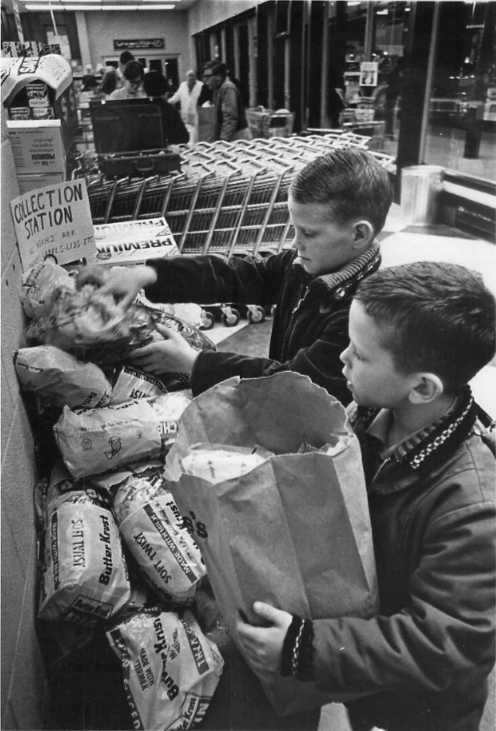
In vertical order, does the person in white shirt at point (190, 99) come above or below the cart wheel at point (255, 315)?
above

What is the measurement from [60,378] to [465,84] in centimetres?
729

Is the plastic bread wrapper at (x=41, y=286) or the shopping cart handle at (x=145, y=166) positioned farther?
the shopping cart handle at (x=145, y=166)

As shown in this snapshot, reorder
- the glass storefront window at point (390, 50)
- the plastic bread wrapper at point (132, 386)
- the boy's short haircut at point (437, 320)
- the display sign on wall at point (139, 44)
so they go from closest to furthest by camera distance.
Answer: the boy's short haircut at point (437, 320) → the plastic bread wrapper at point (132, 386) → the glass storefront window at point (390, 50) → the display sign on wall at point (139, 44)

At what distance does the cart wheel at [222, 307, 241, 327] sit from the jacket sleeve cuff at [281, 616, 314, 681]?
12.6 feet

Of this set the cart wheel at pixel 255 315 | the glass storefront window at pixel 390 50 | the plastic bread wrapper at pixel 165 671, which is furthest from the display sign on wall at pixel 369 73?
the plastic bread wrapper at pixel 165 671

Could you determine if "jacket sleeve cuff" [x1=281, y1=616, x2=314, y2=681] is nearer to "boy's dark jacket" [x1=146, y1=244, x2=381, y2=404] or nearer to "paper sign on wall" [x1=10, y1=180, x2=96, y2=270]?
"boy's dark jacket" [x1=146, y1=244, x2=381, y2=404]

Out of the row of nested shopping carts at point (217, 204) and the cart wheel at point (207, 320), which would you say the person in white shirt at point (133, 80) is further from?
the cart wheel at point (207, 320)

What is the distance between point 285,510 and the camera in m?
0.92

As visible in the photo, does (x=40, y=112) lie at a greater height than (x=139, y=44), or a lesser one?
lesser

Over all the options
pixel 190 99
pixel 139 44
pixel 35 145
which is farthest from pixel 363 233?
pixel 139 44

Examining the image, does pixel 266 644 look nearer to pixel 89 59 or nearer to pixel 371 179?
pixel 371 179

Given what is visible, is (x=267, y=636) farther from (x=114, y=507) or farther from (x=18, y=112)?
(x=18, y=112)

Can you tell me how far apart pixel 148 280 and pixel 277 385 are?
92cm

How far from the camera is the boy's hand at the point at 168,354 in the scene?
1.72m
